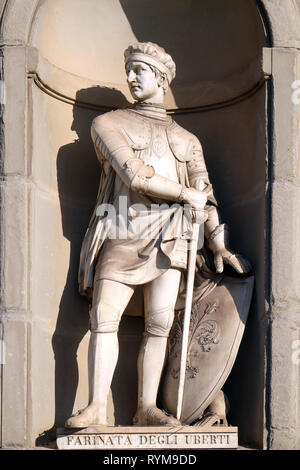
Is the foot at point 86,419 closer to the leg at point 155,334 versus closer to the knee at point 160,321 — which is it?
the leg at point 155,334

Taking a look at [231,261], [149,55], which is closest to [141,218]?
[231,261]

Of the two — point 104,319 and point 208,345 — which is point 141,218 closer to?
point 104,319

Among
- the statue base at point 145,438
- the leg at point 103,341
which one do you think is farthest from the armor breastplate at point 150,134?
the statue base at point 145,438

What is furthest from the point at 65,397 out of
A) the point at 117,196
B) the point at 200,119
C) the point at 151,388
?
the point at 200,119

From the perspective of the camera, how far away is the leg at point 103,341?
1095 centimetres

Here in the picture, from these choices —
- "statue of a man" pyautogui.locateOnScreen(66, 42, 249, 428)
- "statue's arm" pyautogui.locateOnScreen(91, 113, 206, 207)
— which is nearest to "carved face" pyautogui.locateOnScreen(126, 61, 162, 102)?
"statue of a man" pyautogui.locateOnScreen(66, 42, 249, 428)

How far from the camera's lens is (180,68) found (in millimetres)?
12047

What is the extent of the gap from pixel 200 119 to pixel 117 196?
1019 mm

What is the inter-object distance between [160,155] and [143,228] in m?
0.48

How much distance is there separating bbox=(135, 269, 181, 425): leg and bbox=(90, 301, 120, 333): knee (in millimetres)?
241

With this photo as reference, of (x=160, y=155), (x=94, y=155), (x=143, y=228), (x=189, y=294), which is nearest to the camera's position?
(x=189, y=294)

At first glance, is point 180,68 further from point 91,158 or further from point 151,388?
point 151,388

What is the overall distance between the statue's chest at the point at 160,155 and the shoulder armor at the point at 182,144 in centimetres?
3

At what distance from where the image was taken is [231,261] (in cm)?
1135
